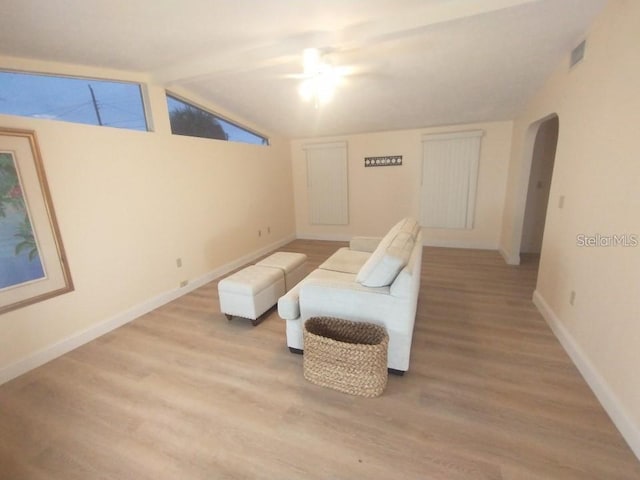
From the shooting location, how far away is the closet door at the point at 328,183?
541cm

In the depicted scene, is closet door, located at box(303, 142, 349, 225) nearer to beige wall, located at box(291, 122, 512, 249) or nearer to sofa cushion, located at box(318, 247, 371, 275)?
beige wall, located at box(291, 122, 512, 249)

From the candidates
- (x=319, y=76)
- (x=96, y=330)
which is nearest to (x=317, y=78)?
(x=319, y=76)

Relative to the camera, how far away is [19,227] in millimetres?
2061

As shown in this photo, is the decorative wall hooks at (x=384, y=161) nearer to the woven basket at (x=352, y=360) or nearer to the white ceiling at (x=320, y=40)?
the white ceiling at (x=320, y=40)

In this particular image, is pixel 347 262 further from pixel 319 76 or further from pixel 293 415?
pixel 319 76

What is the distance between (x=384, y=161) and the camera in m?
5.13

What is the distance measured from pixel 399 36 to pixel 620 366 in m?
2.60

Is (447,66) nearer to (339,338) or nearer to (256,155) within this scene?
(339,338)

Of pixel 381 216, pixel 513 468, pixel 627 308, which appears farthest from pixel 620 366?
pixel 381 216

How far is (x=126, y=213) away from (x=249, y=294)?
154 cm

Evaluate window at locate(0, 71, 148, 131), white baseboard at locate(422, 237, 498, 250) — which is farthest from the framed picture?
white baseboard at locate(422, 237, 498, 250)

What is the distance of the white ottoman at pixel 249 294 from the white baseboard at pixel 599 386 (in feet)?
8.13

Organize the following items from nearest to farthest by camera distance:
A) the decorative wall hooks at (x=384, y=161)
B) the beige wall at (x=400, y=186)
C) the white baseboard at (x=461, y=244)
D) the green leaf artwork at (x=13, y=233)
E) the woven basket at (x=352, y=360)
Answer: the woven basket at (x=352, y=360)
the green leaf artwork at (x=13, y=233)
the beige wall at (x=400, y=186)
the white baseboard at (x=461, y=244)
the decorative wall hooks at (x=384, y=161)

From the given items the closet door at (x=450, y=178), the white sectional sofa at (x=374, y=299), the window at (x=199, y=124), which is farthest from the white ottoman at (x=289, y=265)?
the closet door at (x=450, y=178)
